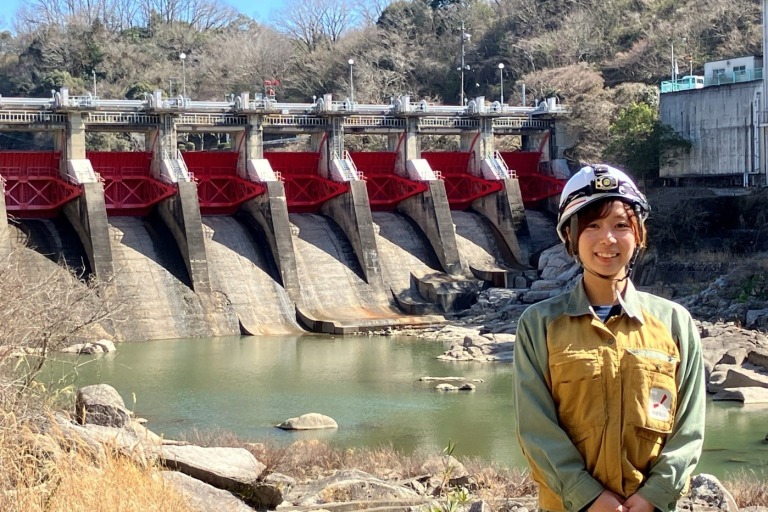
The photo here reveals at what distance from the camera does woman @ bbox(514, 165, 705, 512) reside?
5008 millimetres

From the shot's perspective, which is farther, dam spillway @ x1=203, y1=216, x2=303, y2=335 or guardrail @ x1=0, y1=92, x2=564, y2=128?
guardrail @ x1=0, y1=92, x2=564, y2=128

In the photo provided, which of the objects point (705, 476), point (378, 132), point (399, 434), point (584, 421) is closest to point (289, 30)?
point (378, 132)

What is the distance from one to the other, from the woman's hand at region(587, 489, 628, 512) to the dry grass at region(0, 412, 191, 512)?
3214mm

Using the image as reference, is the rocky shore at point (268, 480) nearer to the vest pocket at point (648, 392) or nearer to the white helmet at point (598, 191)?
the vest pocket at point (648, 392)

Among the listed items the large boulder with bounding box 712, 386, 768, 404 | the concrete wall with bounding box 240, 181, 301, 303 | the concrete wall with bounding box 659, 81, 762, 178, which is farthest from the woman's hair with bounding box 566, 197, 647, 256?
the concrete wall with bounding box 659, 81, 762, 178

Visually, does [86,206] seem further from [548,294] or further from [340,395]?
[548,294]

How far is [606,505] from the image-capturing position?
4.90 meters

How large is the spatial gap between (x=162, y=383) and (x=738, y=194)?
69.7ft

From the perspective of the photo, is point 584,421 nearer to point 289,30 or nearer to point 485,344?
point 485,344

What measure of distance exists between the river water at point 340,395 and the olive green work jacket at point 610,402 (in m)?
13.6

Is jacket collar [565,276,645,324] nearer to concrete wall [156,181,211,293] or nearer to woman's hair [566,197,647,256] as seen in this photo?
woman's hair [566,197,647,256]

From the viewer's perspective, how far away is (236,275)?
39062 mm

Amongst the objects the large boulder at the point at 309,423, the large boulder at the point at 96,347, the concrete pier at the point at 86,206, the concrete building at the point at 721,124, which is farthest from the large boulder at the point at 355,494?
the concrete building at the point at 721,124

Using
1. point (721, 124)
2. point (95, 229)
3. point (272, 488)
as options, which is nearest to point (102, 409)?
point (272, 488)
